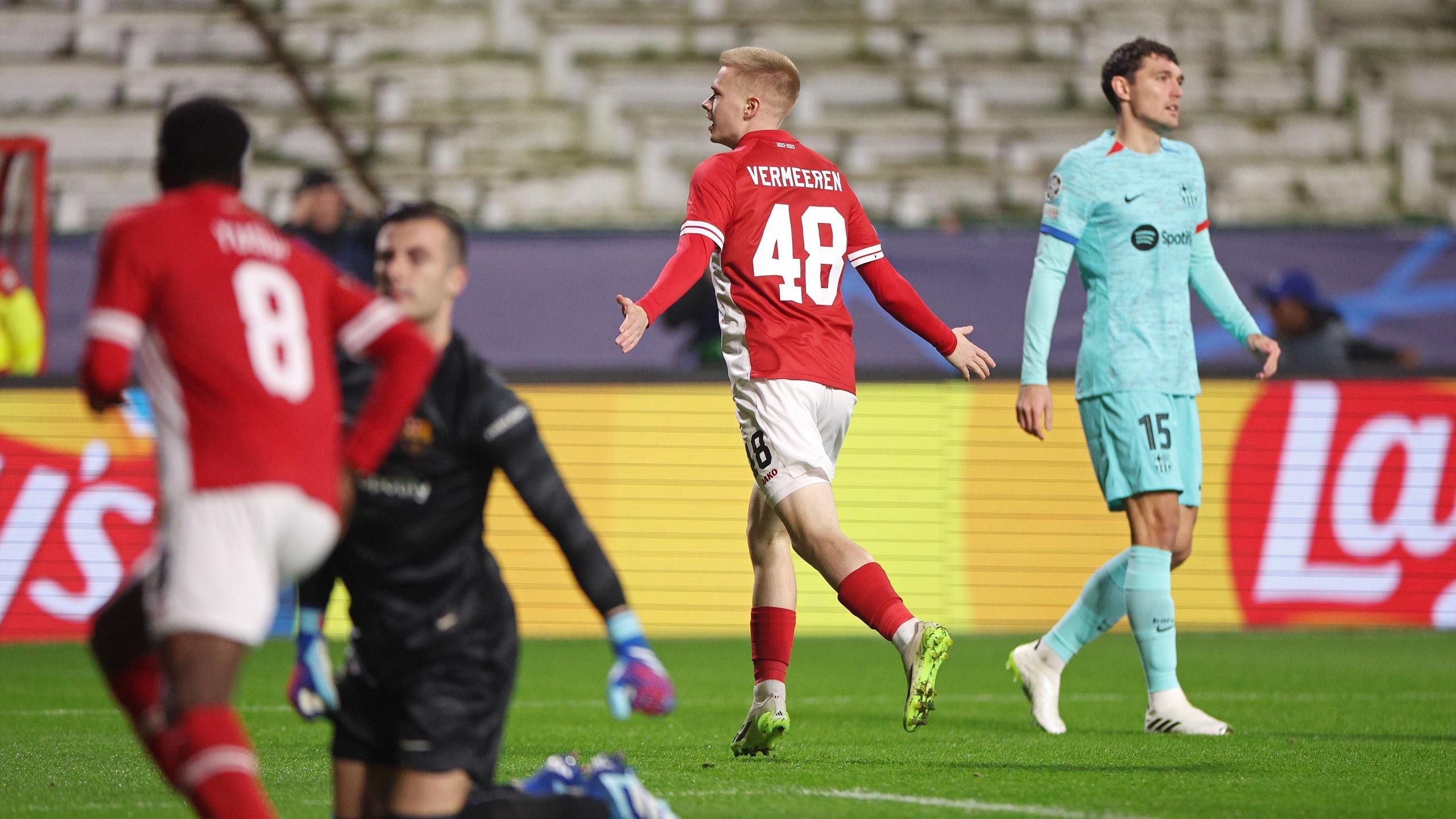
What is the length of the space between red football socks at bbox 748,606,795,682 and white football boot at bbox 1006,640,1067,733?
1.09 metres

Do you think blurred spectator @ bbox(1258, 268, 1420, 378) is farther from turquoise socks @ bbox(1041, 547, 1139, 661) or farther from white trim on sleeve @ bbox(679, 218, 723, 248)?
white trim on sleeve @ bbox(679, 218, 723, 248)

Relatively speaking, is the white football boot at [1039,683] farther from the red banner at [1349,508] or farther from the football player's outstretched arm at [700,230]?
the red banner at [1349,508]

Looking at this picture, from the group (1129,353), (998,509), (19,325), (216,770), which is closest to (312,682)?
(216,770)

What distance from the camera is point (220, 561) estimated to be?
130 inches

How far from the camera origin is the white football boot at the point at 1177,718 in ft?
20.8

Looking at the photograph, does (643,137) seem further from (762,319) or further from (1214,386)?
(762,319)

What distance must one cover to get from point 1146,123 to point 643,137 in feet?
38.8

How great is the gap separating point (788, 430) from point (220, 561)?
9.00ft

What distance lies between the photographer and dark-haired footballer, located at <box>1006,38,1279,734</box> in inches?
256

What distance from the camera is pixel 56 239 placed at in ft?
41.2

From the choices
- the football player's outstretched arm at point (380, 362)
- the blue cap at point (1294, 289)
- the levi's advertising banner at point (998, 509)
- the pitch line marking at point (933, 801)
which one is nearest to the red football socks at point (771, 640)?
the pitch line marking at point (933, 801)

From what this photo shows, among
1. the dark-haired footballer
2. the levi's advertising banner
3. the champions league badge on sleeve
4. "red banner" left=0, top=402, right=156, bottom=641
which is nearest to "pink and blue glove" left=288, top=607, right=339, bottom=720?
the dark-haired footballer

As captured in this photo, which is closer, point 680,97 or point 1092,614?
point 1092,614

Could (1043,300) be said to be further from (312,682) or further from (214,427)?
(214,427)
